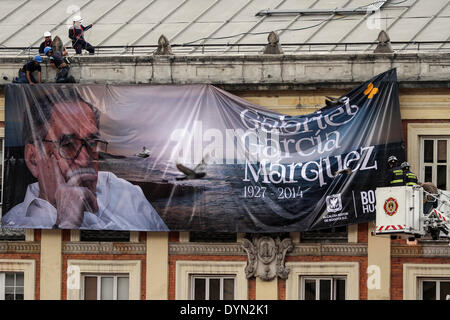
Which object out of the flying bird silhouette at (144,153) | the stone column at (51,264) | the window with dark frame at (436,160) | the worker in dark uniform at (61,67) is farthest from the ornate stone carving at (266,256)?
the worker in dark uniform at (61,67)

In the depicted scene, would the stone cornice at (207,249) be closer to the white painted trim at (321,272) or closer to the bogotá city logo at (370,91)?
the white painted trim at (321,272)

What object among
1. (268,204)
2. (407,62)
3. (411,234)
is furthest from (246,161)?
(411,234)

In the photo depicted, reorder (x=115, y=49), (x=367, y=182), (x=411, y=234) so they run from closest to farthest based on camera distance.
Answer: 1. (x=411, y=234)
2. (x=367, y=182)
3. (x=115, y=49)

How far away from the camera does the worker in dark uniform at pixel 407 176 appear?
47.4 m

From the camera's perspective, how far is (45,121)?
53.8 metres

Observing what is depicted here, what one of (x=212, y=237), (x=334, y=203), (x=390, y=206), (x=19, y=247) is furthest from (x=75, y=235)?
(x=390, y=206)

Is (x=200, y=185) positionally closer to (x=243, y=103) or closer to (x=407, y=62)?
(x=243, y=103)

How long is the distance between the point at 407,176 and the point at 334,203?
446cm

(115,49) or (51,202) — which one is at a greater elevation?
(115,49)

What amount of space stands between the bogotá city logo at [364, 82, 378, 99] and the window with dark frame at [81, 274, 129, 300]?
30.1ft

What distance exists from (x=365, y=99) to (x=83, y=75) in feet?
28.8

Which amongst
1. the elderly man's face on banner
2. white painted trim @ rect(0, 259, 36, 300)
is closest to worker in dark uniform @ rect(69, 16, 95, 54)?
the elderly man's face on banner

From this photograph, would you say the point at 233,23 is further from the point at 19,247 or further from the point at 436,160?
the point at 19,247

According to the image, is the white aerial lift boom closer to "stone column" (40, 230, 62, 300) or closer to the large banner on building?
the large banner on building
